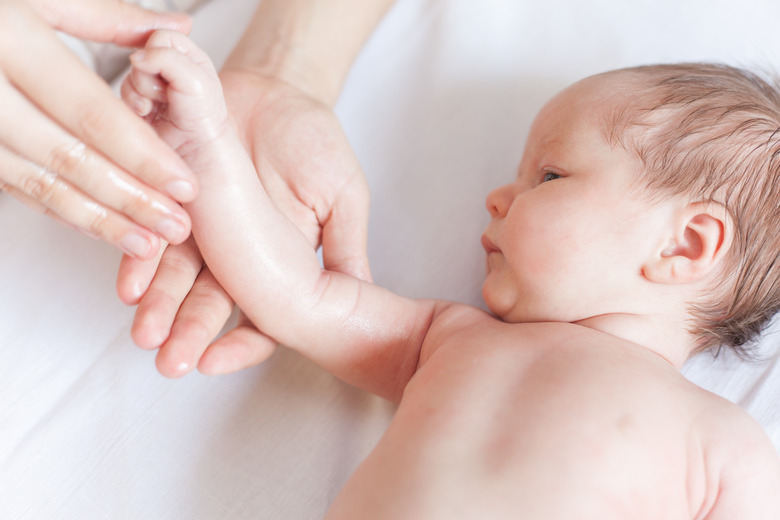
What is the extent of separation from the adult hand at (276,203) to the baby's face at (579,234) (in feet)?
0.89

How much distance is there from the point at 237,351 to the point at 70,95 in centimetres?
42

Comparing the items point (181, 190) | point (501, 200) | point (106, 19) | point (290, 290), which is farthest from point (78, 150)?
point (501, 200)

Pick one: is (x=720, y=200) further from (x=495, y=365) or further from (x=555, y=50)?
(x=555, y=50)

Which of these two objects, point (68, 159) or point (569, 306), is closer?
point (68, 159)

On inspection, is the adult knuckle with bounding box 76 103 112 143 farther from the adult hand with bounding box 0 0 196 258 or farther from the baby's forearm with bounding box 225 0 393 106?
the baby's forearm with bounding box 225 0 393 106

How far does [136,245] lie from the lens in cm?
83

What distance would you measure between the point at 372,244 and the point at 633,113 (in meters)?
0.54

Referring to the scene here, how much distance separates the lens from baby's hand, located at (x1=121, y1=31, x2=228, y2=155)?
0.79 metres

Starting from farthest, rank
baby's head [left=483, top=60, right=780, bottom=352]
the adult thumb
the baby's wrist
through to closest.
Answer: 1. the baby's wrist
2. baby's head [left=483, top=60, right=780, bottom=352]
3. the adult thumb

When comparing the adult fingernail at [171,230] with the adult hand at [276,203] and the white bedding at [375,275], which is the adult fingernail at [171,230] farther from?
the white bedding at [375,275]

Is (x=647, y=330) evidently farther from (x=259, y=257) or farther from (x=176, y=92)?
(x=176, y=92)

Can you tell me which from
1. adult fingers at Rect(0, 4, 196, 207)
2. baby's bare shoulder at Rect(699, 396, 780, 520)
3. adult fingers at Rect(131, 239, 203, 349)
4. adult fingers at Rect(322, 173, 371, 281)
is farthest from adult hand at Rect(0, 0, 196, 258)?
baby's bare shoulder at Rect(699, 396, 780, 520)

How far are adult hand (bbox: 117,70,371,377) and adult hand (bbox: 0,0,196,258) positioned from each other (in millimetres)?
147

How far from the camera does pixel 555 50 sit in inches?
60.2
